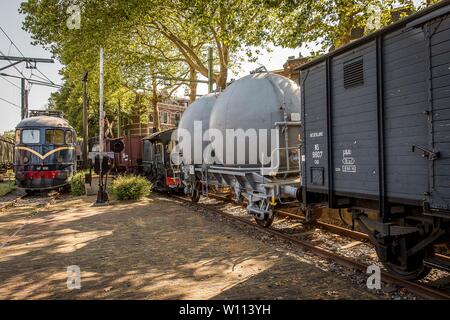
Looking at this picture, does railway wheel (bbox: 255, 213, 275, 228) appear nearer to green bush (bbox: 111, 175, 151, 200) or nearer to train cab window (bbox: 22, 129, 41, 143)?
green bush (bbox: 111, 175, 151, 200)

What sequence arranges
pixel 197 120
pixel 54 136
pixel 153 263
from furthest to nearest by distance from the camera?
pixel 54 136
pixel 197 120
pixel 153 263

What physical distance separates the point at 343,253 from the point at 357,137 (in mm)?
2754

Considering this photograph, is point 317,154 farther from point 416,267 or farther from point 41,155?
point 41,155

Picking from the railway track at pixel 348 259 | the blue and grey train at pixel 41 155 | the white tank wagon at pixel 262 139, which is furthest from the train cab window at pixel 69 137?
the railway track at pixel 348 259

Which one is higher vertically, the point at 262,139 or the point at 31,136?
the point at 31,136

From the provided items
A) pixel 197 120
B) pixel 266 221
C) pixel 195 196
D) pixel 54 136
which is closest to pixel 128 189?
pixel 195 196

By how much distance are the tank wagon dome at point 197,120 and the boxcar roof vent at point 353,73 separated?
7.56 meters

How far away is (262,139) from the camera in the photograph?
32.2ft

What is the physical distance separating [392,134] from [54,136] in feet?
60.5

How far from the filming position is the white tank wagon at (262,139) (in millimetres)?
9617

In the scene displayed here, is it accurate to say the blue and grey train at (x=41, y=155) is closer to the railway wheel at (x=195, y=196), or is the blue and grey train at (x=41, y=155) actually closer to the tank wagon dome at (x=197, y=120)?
the tank wagon dome at (x=197, y=120)

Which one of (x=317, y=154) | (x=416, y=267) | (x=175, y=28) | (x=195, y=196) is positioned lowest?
(x=416, y=267)
